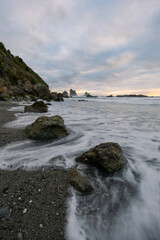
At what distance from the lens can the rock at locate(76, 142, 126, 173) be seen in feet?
7.29

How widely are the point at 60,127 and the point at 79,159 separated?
1681 mm

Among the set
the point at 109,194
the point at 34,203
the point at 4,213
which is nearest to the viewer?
the point at 4,213

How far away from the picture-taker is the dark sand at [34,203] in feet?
4.06

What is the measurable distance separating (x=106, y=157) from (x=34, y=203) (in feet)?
4.36

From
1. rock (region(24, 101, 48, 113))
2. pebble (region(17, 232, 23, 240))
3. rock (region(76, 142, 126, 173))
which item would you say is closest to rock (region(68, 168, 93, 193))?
rock (region(76, 142, 126, 173))

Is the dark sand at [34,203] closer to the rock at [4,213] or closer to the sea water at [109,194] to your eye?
the rock at [4,213]

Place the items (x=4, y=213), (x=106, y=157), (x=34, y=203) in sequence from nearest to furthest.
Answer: (x=4, y=213) < (x=34, y=203) < (x=106, y=157)

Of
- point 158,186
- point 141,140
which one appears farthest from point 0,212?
point 141,140

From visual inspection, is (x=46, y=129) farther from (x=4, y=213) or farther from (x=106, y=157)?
(x=4, y=213)

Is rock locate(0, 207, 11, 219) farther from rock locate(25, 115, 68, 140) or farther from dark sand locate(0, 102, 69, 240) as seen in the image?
rock locate(25, 115, 68, 140)

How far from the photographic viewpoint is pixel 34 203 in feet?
4.99

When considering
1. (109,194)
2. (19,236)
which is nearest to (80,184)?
(109,194)

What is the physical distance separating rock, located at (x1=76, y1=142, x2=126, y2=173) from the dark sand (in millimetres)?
577

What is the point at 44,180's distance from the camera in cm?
192
